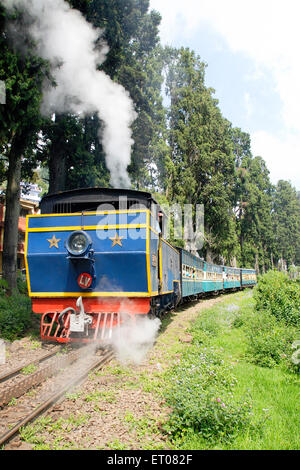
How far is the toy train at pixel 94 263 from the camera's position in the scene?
6.13 m

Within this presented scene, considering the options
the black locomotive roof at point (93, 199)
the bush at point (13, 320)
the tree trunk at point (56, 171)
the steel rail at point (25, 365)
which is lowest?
the steel rail at point (25, 365)

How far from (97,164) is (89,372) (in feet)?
40.3

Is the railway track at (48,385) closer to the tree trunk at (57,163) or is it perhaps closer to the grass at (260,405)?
the grass at (260,405)

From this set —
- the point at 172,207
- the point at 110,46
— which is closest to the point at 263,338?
the point at 110,46

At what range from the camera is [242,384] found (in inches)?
192

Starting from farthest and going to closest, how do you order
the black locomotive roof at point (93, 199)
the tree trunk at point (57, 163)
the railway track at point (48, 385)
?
the tree trunk at point (57, 163), the black locomotive roof at point (93, 199), the railway track at point (48, 385)

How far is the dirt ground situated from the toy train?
91 cm

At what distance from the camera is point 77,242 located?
20.3 feet

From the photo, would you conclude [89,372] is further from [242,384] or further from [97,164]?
[97,164]

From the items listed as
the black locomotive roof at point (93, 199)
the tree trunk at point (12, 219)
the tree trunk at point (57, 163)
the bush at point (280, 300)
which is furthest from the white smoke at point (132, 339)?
the tree trunk at point (57, 163)

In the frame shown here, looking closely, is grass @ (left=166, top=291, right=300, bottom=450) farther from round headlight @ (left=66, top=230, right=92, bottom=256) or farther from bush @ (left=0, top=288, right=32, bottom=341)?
bush @ (left=0, top=288, right=32, bottom=341)

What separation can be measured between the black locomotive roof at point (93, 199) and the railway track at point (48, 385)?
2.73 meters

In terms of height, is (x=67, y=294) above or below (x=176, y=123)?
below

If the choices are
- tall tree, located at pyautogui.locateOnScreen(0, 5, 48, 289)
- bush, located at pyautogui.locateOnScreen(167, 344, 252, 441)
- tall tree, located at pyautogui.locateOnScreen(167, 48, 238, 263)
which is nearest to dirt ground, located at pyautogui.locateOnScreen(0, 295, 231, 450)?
bush, located at pyautogui.locateOnScreen(167, 344, 252, 441)
